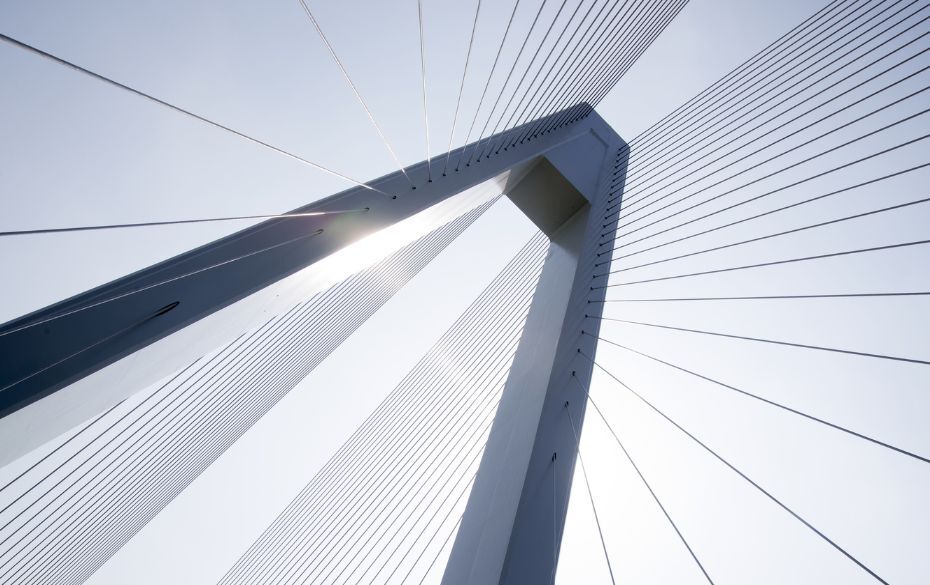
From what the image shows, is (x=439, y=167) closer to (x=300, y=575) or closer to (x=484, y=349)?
(x=484, y=349)

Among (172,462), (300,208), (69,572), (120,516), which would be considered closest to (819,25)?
(300,208)

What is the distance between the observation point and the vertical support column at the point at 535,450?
1663 millimetres

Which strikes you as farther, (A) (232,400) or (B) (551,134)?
(A) (232,400)

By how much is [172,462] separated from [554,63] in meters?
6.26

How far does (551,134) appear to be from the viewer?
11.7ft

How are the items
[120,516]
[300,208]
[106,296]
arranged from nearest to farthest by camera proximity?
[106,296], [300,208], [120,516]

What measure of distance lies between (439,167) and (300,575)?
498 cm

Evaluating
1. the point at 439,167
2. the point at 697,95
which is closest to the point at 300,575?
the point at 439,167

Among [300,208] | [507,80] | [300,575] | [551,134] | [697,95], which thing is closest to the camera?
[300,208]

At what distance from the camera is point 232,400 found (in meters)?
6.32

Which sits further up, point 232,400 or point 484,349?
point 232,400

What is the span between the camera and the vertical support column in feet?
5.46

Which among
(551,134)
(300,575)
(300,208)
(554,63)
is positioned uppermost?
(300,208)

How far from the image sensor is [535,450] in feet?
6.33
